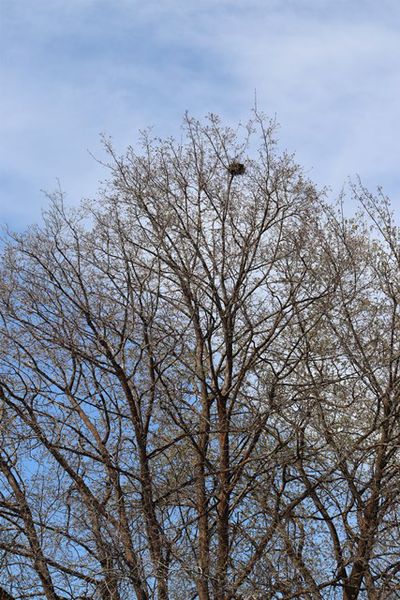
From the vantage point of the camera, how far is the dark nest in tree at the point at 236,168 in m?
13.1

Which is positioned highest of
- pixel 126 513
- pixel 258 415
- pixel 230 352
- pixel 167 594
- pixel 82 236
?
pixel 82 236

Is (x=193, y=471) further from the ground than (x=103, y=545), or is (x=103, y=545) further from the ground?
(x=193, y=471)

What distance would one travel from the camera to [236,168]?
1312 centimetres

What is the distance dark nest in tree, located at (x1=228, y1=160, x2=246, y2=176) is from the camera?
43.0 ft

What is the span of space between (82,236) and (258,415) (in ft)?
13.0

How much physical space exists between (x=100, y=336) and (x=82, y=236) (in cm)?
194

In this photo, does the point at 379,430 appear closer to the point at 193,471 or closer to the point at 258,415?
A: the point at 258,415


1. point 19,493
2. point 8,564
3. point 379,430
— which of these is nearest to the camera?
point 8,564

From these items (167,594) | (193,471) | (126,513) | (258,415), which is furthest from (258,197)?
(167,594)

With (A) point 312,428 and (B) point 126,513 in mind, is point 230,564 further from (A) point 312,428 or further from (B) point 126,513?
(A) point 312,428

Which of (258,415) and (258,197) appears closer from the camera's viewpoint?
(258,415)

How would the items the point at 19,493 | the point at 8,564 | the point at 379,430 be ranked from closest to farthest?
the point at 8,564 < the point at 19,493 < the point at 379,430

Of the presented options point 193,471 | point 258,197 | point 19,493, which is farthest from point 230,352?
point 19,493

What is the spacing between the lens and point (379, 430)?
1245 centimetres
